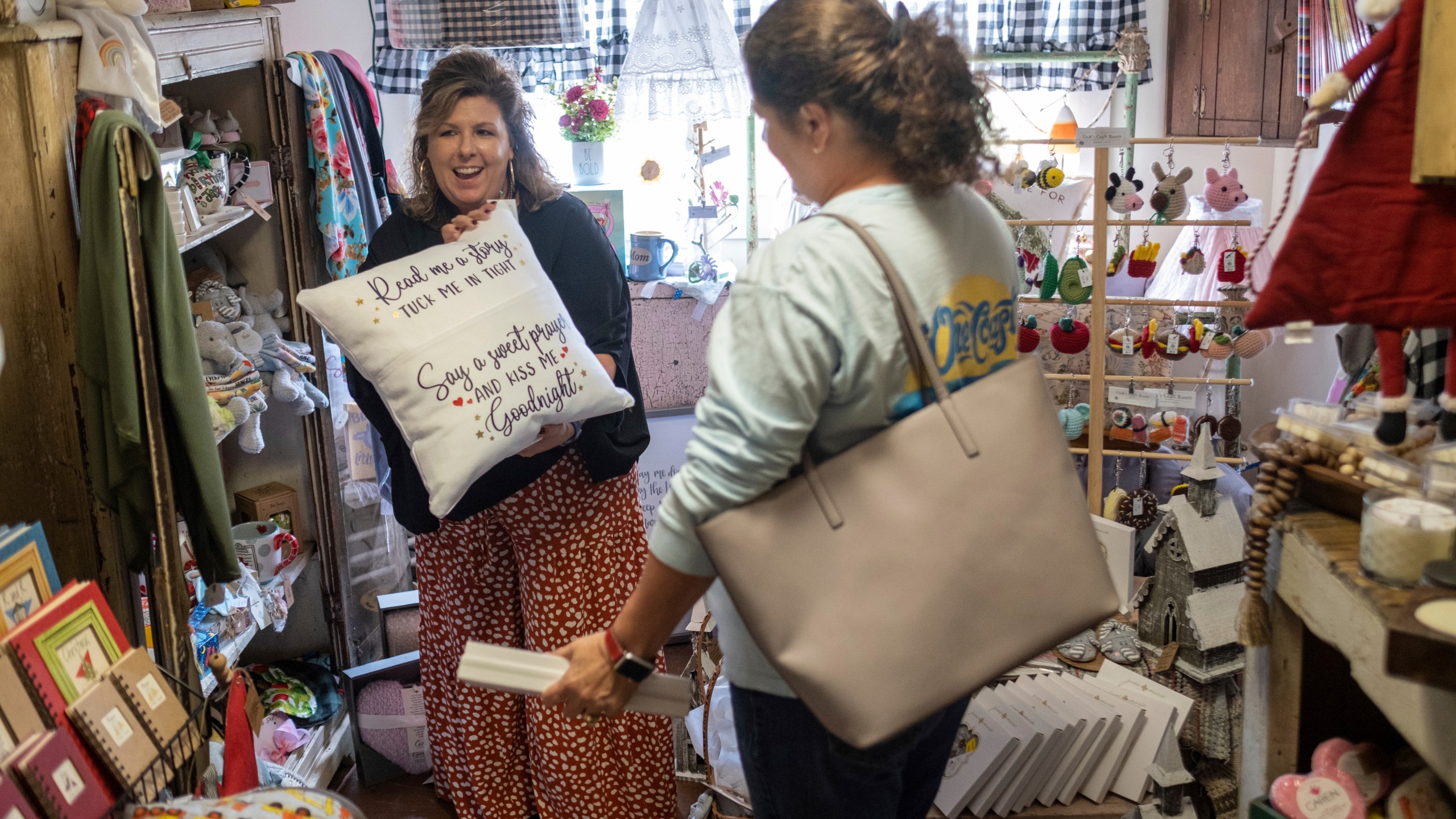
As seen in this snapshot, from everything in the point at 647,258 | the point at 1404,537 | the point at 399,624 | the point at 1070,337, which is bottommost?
the point at 399,624

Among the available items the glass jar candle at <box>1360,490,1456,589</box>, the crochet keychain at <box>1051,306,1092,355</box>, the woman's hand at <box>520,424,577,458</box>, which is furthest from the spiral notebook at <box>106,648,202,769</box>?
the crochet keychain at <box>1051,306,1092,355</box>

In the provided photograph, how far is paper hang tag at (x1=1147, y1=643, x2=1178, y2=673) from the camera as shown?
2279mm

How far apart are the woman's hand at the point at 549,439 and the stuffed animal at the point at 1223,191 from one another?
2.09 m

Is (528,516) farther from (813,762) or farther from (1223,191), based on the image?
(1223,191)

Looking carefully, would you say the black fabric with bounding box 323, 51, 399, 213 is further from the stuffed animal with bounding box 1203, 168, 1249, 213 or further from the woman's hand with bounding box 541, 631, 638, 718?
the stuffed animal with bounding box 1203, 168, 1249, 213

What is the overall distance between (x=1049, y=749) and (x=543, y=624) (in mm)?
962

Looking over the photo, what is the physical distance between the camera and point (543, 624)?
2092 mm

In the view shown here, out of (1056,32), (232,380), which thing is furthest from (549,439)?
(1056,32)

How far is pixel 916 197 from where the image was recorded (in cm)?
110

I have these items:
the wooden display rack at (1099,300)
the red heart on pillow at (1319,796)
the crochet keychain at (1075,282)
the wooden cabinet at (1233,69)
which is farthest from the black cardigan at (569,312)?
the wooden cabinet at (1233,69)

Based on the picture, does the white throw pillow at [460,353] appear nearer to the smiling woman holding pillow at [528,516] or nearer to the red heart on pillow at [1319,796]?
the smiling woman holding pillow at [528,516]

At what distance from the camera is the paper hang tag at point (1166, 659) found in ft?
7.48

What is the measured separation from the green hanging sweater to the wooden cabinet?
330 cm

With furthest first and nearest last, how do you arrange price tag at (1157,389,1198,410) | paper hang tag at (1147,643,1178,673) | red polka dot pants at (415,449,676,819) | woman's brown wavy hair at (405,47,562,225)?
price tag at (1157,389,1198,410) < paper hang tag at (1147,643,1178,673) < red polka dot pants at (415,449,676,819) < woman's brown wavy hair at (405,47,562,225)
